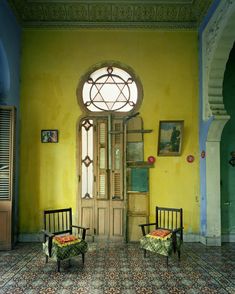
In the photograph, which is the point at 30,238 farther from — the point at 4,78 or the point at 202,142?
the point at 202,142

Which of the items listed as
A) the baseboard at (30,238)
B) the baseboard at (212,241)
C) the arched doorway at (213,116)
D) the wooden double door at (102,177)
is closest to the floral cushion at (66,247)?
the wooden double door at (102,177)

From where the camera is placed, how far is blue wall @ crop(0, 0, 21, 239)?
5373 millimetres

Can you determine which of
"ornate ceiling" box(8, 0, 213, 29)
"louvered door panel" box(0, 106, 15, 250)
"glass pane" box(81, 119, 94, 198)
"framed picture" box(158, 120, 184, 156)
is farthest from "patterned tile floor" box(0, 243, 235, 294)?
"ornate ceiling" box(8, 0, 213, 29)

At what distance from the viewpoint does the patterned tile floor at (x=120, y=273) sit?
3.63 metres

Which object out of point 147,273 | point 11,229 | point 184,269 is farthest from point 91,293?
point 11,229

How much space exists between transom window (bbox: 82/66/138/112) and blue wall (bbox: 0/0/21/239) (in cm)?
144

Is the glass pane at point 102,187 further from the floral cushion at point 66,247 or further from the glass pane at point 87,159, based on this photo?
the floral cushion at point 66,247

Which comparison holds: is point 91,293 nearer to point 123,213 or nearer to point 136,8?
point 123,213

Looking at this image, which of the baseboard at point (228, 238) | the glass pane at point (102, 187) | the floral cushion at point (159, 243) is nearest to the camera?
the floral cushion at point (159, 243)

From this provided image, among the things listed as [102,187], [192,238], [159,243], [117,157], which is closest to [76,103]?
[117,157]

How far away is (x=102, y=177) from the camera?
611 cm

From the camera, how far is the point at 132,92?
635 cm

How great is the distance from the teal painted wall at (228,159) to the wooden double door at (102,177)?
2113 millimetres

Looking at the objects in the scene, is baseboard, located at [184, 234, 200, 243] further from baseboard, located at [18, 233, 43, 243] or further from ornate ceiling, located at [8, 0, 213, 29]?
ornate ceiling, located at [8, 0, 213, 29]
